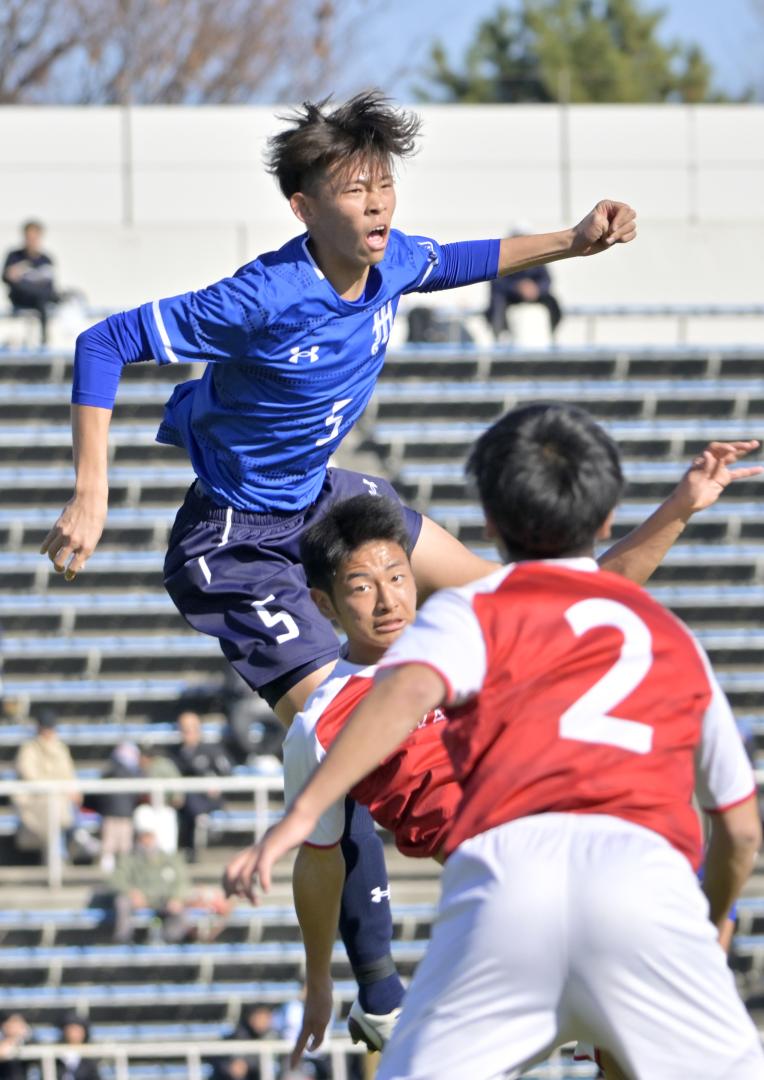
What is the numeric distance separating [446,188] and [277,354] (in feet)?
50.5

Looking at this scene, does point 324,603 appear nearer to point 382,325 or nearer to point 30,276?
point 382,325

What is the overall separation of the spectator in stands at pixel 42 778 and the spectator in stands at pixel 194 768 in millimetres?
690

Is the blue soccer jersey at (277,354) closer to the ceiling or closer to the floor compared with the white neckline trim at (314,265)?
closer to the floor

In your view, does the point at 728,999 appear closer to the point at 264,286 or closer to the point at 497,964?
the point at 497,964

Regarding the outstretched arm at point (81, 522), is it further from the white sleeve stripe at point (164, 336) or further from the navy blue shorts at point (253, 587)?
the navy blue shorts at point (253, 587)

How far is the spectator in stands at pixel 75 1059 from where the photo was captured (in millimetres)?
9922

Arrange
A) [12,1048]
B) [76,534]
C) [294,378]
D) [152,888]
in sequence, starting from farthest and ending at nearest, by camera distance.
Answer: [152,888] < [12,1048] < [294,378] < [76,534]

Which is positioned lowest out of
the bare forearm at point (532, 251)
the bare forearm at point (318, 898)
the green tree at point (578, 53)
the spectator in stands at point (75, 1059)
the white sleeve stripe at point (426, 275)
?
the spectator in stands at point (75, 1059)

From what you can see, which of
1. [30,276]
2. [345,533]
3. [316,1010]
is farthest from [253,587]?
[30,276]

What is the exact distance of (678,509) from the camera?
12.7 feet

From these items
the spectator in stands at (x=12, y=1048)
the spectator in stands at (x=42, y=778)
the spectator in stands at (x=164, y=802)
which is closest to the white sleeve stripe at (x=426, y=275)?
the spectator in stands at (x=12, y=1048)

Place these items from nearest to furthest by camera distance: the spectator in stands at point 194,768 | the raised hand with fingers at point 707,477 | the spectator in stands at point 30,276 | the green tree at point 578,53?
1. the raised hand with fingers at point 707,477
2. the spectator in stands at point 194,768
3. the spectator in stands at point 30,276
4. the green tree at point 578,53

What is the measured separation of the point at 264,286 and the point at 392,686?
1.64 m

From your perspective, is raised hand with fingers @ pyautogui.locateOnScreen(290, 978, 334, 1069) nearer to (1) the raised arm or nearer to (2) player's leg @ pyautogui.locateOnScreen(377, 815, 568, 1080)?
Result: (1) the raised arm
